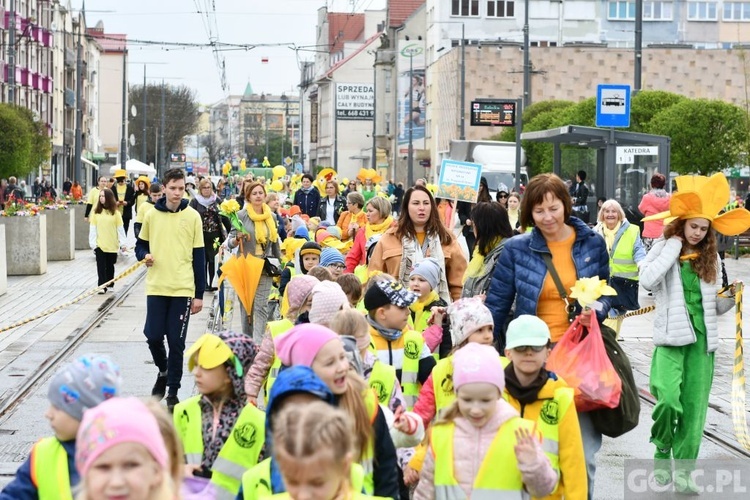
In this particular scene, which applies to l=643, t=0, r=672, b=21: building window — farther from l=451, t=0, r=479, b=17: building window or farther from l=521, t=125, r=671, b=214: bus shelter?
l=521, t=125, r=671, b=214: bus shelter

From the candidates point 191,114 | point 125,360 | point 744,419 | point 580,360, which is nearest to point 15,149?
point 125,360

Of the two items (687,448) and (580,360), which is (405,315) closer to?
(580,360)

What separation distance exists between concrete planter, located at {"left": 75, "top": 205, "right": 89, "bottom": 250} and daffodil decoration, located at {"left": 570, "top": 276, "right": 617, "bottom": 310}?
2653 cm

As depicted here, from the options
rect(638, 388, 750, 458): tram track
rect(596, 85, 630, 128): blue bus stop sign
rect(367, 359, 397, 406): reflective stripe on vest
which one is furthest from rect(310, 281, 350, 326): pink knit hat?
rect(596, 85, 630, 128): blue bus stop sign

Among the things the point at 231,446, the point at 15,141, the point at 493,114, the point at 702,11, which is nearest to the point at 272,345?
the point at 231,446

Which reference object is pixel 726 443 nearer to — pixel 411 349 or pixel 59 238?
pixel 411 349

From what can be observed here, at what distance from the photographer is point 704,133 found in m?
37.2

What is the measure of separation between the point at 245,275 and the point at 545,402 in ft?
24.3

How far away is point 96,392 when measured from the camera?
4.03 metres

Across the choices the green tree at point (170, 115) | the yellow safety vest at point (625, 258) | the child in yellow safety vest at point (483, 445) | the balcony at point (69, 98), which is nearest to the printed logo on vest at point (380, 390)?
the child in yellow safety vest at point (483, 445)

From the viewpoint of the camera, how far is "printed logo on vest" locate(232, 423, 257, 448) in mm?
5121

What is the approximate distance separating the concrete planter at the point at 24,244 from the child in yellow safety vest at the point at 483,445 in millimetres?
19197

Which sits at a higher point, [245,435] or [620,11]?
[620,11]

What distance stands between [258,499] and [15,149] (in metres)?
43.3
